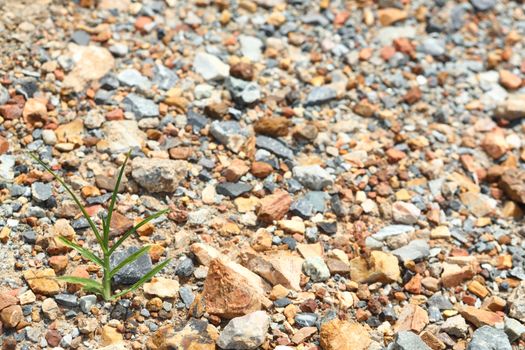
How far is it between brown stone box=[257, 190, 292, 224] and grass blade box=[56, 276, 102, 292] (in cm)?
101

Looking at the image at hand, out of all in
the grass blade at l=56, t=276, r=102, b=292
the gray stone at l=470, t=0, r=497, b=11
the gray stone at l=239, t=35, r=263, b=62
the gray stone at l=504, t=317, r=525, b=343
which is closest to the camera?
the grass blade at l=56, t=276, r=102, b=292

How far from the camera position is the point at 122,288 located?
3455mm

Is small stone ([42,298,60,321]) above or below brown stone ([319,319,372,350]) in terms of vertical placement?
above

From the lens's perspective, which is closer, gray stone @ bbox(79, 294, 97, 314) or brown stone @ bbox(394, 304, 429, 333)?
gray stone @ bbox(79, 294, 97, 314)

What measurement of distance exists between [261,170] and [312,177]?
1.00ft

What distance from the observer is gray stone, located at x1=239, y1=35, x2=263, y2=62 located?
488cm

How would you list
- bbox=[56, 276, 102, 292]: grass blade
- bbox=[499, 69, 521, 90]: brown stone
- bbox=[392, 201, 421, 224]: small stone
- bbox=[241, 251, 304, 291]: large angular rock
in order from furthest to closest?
bbox=[499, 69, 521, 90]: brown stone, bbox=[392, 201, 421, 224]: small stone, bbox=[241, 251, 304, 291]: large angular rock, bbox=[56, 276, 102, 292]: grass blade

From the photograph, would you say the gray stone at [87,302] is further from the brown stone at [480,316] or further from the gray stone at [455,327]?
the brown stone at [480,316]

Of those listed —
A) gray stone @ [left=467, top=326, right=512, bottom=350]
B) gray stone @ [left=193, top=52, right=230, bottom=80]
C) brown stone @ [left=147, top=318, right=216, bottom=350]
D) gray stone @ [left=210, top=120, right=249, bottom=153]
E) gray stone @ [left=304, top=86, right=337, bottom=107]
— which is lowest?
brown stone @ [left=147, top=318, right=216, bottom=350]

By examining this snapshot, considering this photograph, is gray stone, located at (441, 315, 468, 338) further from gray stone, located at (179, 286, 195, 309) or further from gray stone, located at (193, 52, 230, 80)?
gray stone, located at (193, 52, 230, 80)

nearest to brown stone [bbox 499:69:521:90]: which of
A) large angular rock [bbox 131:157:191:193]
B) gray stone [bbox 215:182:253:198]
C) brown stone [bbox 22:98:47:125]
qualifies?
gray stone [bbox 215:182:253:198]

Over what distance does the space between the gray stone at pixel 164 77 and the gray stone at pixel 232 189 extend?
871 mm

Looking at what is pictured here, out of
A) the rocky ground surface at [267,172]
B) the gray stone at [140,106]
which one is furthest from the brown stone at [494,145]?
the gray stone at [140,106]

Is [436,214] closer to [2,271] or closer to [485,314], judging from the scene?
[485,314]
